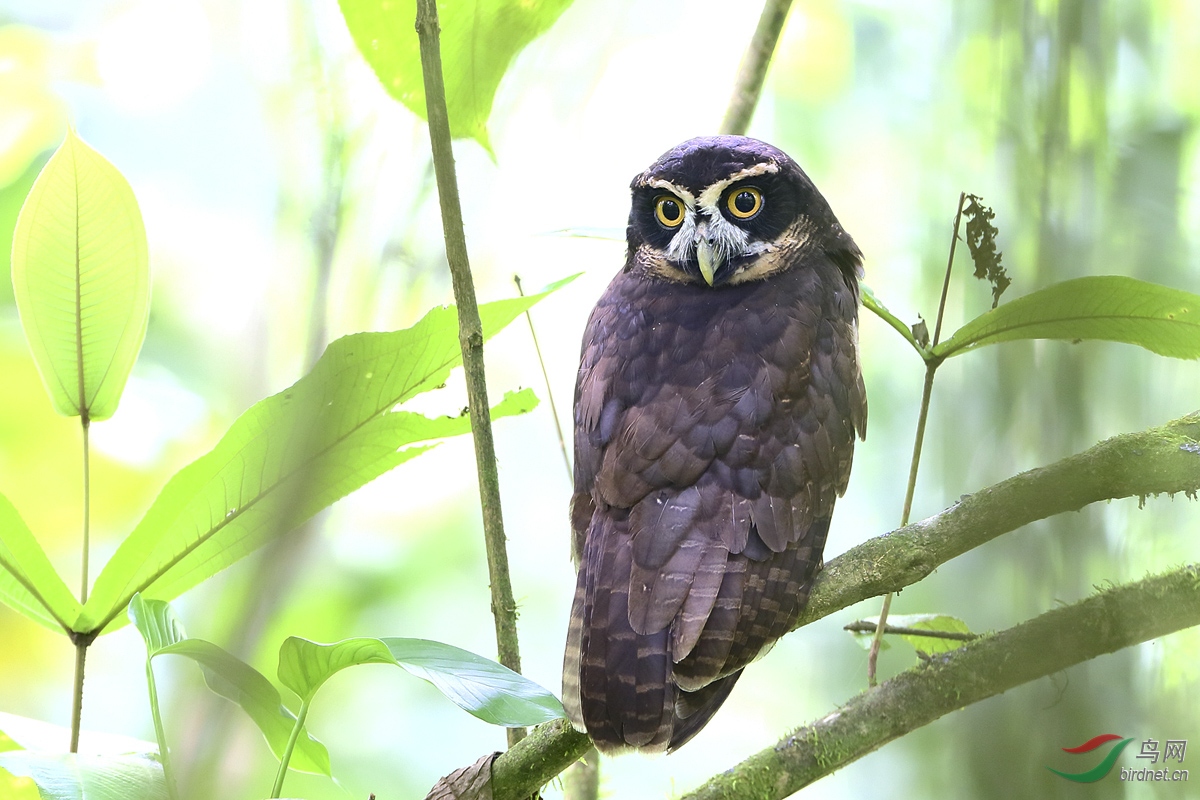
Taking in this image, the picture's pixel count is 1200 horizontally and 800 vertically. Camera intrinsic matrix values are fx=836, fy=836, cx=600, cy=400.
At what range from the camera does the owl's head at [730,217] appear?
3.56ft

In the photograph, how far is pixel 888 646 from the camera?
0.97 metres

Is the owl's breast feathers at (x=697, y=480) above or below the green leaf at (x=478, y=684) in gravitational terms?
above

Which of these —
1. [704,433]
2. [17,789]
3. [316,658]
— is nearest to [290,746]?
[316,658]

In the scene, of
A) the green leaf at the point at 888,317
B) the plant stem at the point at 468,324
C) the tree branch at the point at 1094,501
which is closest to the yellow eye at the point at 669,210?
the green leaf at the point at 888,317

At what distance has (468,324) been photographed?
2.51ft

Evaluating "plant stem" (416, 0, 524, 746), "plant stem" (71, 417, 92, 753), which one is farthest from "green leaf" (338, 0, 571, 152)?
"plant stem" (71, 417, 92, 753)

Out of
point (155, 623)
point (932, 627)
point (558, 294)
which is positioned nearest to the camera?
point (155, 623)

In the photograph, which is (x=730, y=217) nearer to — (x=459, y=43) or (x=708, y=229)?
(x=708, y=229)

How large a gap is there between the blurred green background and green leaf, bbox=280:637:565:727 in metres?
0.08

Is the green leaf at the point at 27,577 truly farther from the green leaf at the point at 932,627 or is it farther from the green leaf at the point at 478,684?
the green leaf at the point at 932,627

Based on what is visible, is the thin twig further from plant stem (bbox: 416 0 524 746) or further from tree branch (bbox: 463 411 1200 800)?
plant stem (bbox: 416 0 524 746)

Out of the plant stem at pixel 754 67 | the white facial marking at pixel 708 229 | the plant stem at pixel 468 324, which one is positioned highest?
the plant stem at pixel 754 67

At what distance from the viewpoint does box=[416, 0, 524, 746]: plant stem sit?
72cm

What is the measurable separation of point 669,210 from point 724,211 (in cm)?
8
